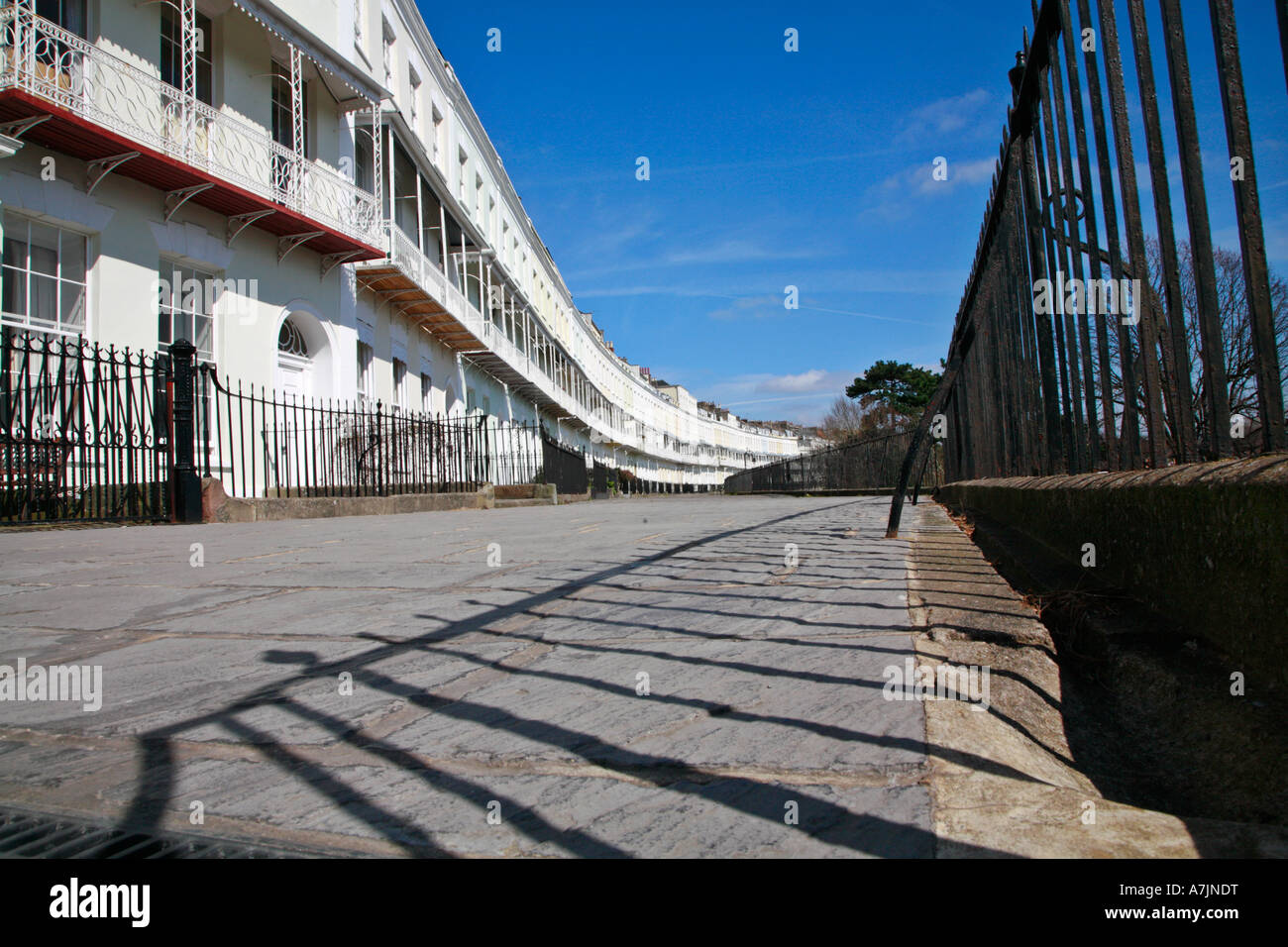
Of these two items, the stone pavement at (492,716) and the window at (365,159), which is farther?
the window at (365,159)

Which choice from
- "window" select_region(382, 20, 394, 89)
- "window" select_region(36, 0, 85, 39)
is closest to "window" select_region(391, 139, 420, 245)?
"window" select_region(382, 20, 394, 89)

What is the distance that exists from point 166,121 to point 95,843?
495 inches

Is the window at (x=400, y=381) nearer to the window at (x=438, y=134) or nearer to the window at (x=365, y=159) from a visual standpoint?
the window at (x=365, y=159)

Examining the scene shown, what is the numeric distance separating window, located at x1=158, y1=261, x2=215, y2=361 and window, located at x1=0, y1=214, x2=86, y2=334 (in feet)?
4.13

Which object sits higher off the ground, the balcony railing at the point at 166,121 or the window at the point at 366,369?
the balcony railing at the point at 166,121

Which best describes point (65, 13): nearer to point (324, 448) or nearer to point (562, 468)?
point (324, 448)

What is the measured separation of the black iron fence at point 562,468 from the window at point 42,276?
10.7 m

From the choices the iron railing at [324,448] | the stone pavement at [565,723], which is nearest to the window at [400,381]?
the iron railing at [324,448]

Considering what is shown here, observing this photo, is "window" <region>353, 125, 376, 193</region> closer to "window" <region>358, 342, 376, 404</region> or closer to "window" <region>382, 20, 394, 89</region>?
"window" <region>382, 20, 394, 89</region>

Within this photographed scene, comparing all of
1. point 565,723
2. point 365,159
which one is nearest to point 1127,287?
point 565,723

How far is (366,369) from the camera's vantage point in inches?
693

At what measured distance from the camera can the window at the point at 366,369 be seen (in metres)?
17.4

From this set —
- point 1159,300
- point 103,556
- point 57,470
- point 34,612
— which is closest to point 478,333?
point 57,470
